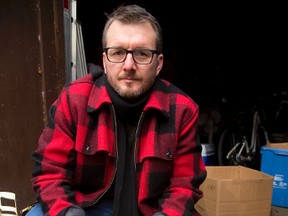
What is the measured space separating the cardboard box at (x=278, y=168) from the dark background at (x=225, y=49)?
2.14m

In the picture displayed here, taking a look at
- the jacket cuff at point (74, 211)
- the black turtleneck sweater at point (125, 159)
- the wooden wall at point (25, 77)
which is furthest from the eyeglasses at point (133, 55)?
the wooden wall at point (25, 77)

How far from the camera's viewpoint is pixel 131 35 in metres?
1.42

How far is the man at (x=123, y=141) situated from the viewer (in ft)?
4.71

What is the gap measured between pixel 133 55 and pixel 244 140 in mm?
3175

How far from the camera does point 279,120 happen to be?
15.2 ft

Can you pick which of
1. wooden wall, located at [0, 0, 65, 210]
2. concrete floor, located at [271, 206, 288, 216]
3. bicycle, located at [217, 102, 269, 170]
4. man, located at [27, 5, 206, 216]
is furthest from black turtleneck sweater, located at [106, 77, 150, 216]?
bicycle, located at [217, 102, 269, 170]

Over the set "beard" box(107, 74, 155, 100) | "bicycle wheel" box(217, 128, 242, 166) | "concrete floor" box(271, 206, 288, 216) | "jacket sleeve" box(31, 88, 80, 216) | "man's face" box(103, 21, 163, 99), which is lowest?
"concrete floor" box(271, 206, 288, 216)

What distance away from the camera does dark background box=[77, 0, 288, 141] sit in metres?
5.30

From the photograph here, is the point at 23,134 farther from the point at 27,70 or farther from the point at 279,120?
the point at 279,120

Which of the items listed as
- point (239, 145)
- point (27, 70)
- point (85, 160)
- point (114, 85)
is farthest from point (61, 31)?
point (239, 145)

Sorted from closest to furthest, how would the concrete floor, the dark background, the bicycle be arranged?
the concrete floor < the bicycle < the dark background

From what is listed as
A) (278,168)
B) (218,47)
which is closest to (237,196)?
(278,168)

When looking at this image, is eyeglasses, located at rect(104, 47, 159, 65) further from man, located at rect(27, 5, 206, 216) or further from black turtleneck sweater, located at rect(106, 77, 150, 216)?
black turtleneck sweater, located at rect(106, 77, 150, 216)

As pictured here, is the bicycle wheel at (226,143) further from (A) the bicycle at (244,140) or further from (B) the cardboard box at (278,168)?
(B) the cardboard box at (278,168)
